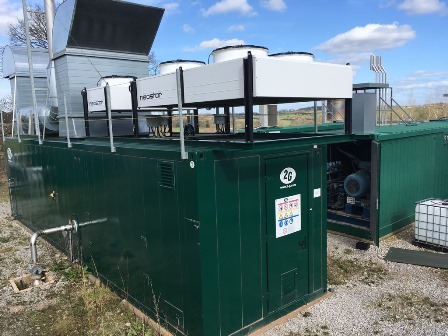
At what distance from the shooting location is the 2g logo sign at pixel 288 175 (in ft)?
16.9

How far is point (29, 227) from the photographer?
35.5 feet

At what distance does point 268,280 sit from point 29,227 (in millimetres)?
8504

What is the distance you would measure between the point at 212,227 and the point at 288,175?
58.8 inches

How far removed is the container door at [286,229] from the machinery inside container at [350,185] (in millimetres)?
3511

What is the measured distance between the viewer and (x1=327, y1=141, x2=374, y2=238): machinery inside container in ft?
28.6

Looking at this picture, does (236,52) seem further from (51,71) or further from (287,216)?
(51,71)

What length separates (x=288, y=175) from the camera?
523 centimetres

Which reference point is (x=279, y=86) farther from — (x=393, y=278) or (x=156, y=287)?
(x=393, y=278)

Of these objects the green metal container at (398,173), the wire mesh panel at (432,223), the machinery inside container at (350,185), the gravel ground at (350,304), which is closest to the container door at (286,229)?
the gravel ground at (350,304)

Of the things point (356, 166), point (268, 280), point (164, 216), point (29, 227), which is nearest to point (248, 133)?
point (164, 216)

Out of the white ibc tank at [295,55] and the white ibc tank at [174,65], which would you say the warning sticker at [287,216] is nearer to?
the white ibc tank at [295,55]

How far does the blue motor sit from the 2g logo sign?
400 centimetres

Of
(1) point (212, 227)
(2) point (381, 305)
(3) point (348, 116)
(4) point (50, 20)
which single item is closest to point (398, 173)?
(2) point (381, 305)

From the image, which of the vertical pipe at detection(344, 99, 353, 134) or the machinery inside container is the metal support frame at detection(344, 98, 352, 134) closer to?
the vertical pipe at detection(344, 99, 353, 134)
